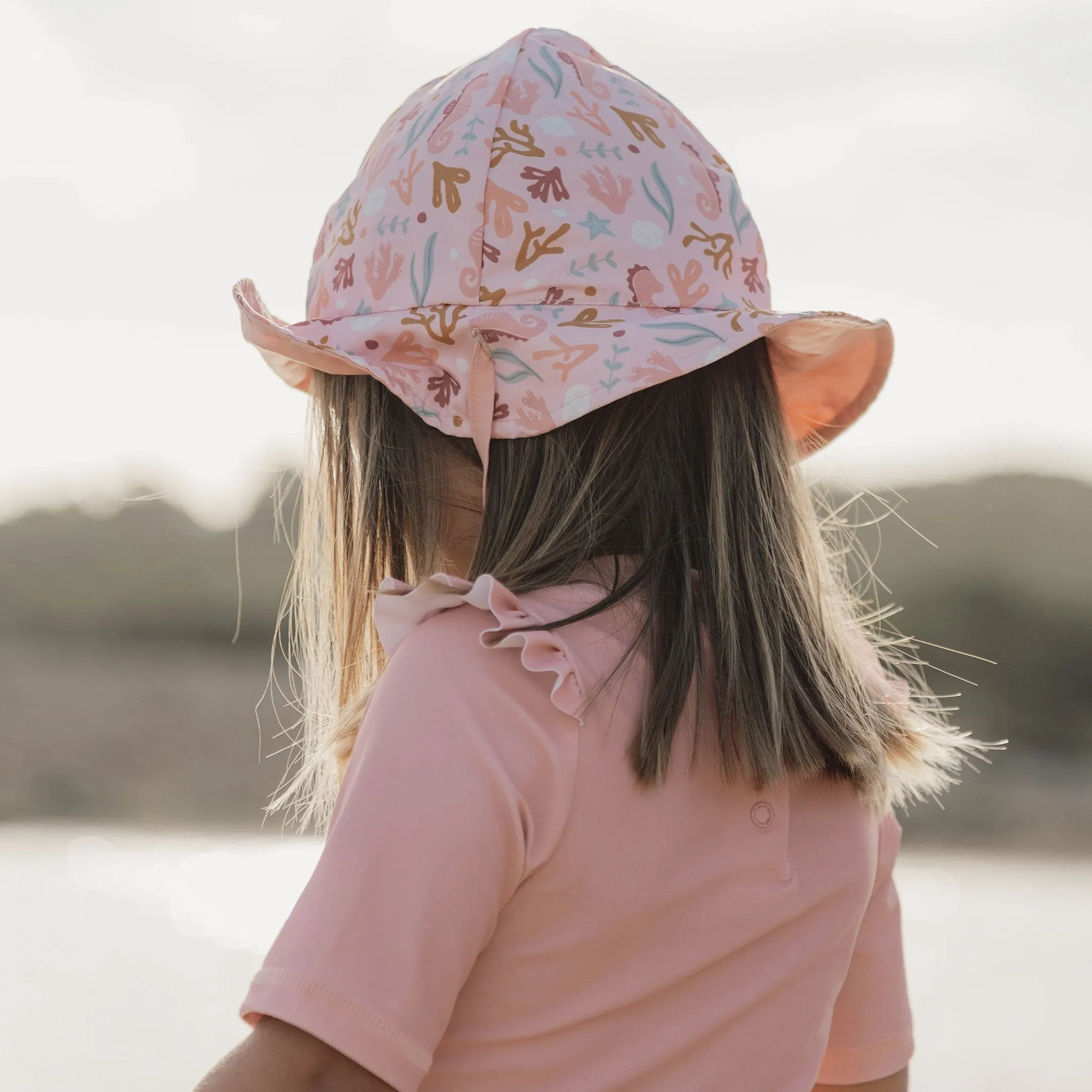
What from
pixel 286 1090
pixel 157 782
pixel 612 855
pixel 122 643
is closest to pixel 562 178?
pixel 612 855

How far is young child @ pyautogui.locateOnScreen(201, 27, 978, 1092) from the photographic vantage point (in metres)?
0.80

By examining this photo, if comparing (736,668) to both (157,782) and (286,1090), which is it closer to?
(286,1090)

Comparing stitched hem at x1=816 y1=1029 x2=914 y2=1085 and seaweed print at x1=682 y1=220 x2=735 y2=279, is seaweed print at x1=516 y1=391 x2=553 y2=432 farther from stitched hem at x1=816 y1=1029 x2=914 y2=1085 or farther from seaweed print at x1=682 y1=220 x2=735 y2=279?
stitched hem at x1=816 y1=1029 x2=914 y2=1085

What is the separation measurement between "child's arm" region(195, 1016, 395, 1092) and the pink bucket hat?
0.49 metres

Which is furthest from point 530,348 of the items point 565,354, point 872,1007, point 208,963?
point 208,963

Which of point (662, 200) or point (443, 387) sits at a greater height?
point (662, 200)

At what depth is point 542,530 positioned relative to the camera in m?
1.00

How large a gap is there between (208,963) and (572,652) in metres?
3.53

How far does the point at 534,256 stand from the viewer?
1064mm

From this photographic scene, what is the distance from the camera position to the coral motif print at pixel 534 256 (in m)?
1.05

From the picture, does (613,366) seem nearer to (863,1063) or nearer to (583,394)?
(583,394)

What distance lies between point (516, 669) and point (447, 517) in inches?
11.3

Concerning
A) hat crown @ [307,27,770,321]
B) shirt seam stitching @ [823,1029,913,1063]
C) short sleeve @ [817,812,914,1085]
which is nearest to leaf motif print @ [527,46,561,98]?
hat crown @ [307,27,770,321]

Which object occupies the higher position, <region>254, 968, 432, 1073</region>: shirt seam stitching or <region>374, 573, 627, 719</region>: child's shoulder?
<region>374, 573, 627, 719</region>: child's shoulder
